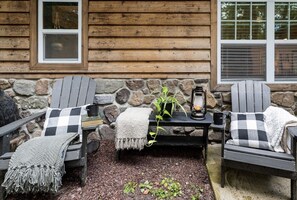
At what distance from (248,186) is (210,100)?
1279 millimetres

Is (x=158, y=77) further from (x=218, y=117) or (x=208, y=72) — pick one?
(x=218, y=117)

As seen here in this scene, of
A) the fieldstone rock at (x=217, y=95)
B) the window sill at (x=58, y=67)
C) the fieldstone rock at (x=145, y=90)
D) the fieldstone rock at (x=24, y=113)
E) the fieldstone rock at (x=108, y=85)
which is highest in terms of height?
the window sill at (x=58, y=67)

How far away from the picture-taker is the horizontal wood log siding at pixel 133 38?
2.89 meters

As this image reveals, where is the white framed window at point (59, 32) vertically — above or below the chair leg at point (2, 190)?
above

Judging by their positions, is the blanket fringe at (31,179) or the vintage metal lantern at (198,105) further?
the vintage metal lantern at (198,105)

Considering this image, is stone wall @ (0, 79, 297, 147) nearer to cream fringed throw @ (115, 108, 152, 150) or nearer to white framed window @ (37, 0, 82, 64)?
white framed window @ (37, 0, 82, 64)

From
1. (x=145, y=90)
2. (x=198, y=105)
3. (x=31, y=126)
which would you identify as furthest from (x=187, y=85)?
(x=31, y=126)

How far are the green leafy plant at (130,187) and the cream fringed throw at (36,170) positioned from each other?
1.89 ft

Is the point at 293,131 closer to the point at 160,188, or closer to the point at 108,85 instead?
the point at 160,188

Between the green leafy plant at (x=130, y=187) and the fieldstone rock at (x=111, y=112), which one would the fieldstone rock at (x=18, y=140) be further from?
the green leafy plant at (x=130, y=187)

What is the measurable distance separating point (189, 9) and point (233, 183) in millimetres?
2305

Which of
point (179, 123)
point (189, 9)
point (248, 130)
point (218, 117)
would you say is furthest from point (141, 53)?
point (248, 130)

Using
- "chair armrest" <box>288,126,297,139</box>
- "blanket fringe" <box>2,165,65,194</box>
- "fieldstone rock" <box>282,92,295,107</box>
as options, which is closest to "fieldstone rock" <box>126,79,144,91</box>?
"blanket fringe" <box>2,165,65,194</box>

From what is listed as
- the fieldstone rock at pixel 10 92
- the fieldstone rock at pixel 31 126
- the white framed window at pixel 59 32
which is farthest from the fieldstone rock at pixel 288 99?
the fieldstone rock at pixel 10 92
